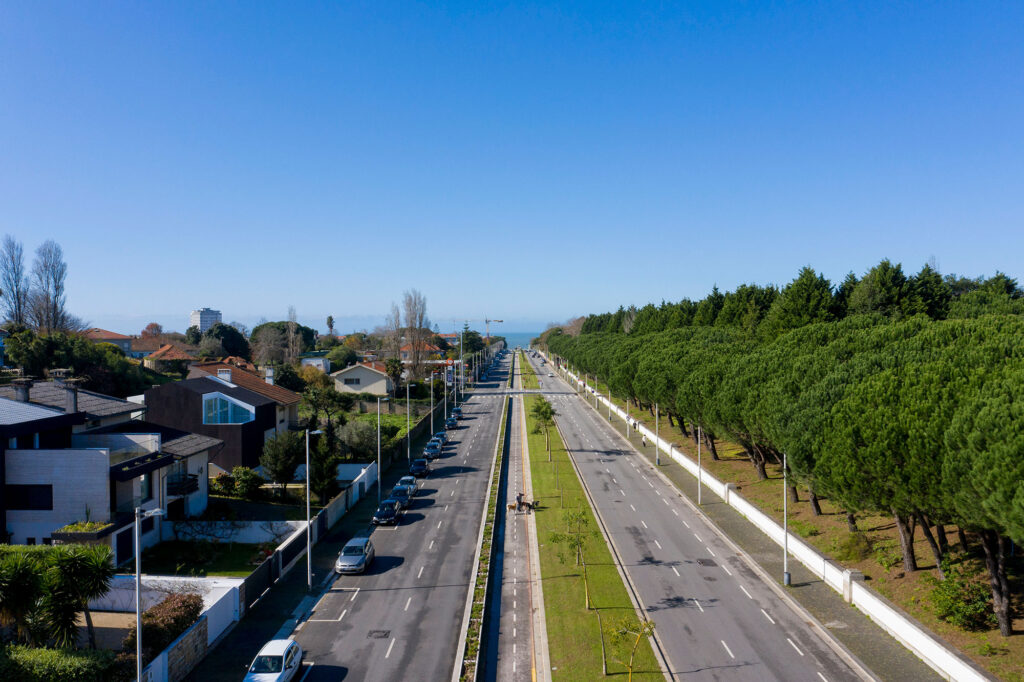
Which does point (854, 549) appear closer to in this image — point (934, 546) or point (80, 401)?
point (934, 546)

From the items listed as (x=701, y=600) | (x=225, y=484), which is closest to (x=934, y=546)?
(x=701, y=600)

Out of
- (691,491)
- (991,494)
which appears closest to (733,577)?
(991,494)

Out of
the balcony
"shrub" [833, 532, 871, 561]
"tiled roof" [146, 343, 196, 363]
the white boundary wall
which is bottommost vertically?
the white boundary wall

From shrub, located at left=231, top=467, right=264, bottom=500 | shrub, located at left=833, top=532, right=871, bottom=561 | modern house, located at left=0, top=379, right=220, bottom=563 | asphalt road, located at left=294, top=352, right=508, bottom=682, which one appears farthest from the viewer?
shrub, located at left=231, top=467, right=264, bottom=500

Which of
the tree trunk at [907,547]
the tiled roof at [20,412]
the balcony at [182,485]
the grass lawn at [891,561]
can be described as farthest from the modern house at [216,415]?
the tree trunk at [907,547]

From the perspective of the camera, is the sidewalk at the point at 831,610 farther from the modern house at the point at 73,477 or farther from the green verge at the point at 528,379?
the green verge at the point at 528,379

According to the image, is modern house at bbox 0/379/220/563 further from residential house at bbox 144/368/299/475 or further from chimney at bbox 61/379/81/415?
residential house at bbox 144/368/299/475

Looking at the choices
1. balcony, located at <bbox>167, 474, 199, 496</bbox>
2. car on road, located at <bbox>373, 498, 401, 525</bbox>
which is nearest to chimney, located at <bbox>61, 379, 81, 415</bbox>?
balcony, located at <bbox>167, 474, 199, 496</bbox>

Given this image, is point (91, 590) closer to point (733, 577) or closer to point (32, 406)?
point (32, 406)
